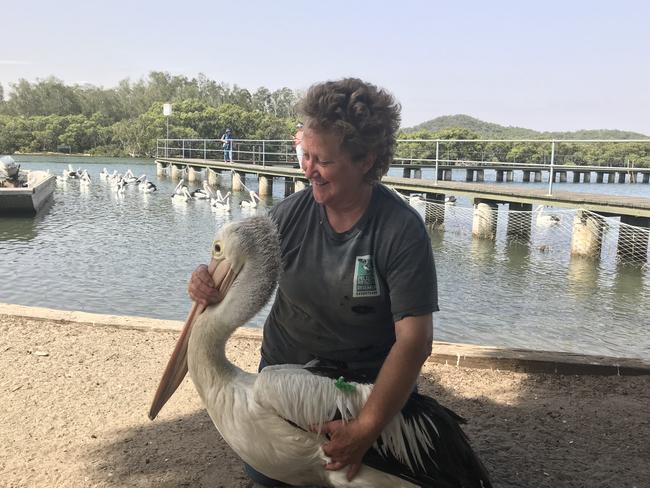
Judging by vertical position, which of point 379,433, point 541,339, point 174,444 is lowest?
point 541,339

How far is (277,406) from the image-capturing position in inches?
76.3

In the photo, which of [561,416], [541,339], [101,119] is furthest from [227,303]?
[101,119]

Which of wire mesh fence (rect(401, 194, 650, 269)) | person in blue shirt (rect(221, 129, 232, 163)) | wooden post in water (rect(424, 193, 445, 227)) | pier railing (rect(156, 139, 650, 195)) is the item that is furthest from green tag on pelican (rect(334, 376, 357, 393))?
person in blue shirt (rect(221, 129, 232, 163))

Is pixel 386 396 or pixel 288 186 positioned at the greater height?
pixel 386 396

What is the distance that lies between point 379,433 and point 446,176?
38.7m

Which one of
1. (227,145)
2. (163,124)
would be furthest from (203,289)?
(163,124)

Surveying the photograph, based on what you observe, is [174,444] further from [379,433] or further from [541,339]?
[541,339]

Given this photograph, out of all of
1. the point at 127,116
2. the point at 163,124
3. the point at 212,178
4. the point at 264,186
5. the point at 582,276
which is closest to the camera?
the point at 582,276

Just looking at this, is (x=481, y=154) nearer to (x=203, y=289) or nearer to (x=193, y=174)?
(x=193, y=174)

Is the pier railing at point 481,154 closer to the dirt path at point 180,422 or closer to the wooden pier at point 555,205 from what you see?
the wooden pier at point 555,205

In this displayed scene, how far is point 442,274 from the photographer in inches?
409

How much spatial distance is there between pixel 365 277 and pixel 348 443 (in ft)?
1.80

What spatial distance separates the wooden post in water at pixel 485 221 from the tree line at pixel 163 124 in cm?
1462

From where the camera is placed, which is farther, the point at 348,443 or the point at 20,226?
the point at 20,226
